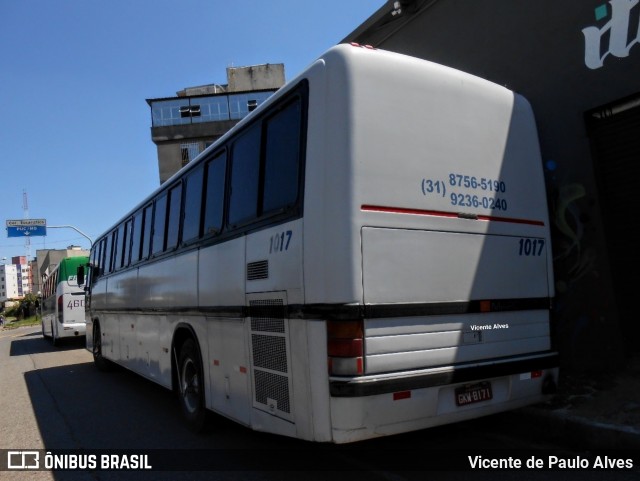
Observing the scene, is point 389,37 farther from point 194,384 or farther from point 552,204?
point 194,384

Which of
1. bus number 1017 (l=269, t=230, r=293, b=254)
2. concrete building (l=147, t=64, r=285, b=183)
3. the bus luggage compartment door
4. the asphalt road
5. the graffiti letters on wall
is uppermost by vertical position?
concrete building (l=147, t=64, r=285, b=183)

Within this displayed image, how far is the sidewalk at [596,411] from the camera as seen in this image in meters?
4.38

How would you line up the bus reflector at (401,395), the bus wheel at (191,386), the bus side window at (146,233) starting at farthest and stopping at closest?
the bus side window at (146,233) < the bus wheel at (191,386) < the bus reflector at (401,395)

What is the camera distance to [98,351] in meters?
11.4

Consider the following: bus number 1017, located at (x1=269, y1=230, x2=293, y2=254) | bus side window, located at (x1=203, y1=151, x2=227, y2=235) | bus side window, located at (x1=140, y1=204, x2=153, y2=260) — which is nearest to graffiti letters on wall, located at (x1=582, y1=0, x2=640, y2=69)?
bus side window, located at (x1=203, y1=151, x2=227, y2=235)

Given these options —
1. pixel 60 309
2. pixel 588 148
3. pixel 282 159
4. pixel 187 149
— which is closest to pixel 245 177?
pixel 282 159

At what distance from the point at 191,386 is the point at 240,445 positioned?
1014 mm

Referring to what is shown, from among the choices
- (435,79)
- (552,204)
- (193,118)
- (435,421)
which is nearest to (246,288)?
(435,421)

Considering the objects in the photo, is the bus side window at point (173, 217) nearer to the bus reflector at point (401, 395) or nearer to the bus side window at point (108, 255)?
the bus reflector at point (401, 395)

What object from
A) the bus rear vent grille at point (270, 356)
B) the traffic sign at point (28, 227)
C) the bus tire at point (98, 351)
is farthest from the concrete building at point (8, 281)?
the bus rear vent grille at point (270, 356)

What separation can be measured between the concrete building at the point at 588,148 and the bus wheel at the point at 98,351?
889cm

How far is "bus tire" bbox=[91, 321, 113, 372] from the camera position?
11235mm

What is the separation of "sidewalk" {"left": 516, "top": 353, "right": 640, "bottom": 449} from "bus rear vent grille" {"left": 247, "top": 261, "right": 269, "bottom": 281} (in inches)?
116

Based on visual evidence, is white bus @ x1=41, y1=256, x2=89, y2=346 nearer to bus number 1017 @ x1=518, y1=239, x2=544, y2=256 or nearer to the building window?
bus number 1017 @ x1=518, y1=239, x2=544, y2=256
